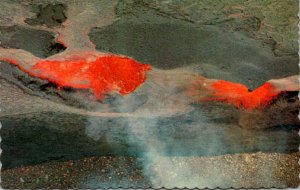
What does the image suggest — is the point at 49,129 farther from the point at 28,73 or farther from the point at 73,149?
the point at 28,73

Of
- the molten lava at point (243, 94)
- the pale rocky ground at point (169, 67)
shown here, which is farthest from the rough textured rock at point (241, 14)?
the molten lava at point (243, 94)

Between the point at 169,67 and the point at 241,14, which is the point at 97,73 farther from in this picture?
the point at 241,14

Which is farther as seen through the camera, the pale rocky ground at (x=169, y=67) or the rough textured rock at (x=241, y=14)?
the rough textured rock at (x=241, y=14)

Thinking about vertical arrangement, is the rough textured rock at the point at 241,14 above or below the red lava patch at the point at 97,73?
above

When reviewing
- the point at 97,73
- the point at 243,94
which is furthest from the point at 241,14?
the point at 97,73

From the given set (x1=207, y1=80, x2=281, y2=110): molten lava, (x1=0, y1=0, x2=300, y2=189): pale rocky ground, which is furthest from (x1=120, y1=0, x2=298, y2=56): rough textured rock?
(x1=207, y1=80, x2=281, y2=110): molten lava

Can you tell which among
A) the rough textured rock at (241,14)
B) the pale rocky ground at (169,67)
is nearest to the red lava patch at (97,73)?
the pale rocky ground at (169,67)

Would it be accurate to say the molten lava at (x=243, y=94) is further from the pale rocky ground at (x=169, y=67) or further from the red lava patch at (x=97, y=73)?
the red lava patch at (x=97, y=73)

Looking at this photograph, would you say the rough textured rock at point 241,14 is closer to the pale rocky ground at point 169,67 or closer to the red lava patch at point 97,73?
the pale rocky ground at point 169,67

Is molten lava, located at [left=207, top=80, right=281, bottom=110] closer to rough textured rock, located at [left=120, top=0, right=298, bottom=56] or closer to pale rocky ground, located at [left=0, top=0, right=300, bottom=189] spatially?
pale rocky ground, located at [left=0, top=0, right=300, bottom=189]
